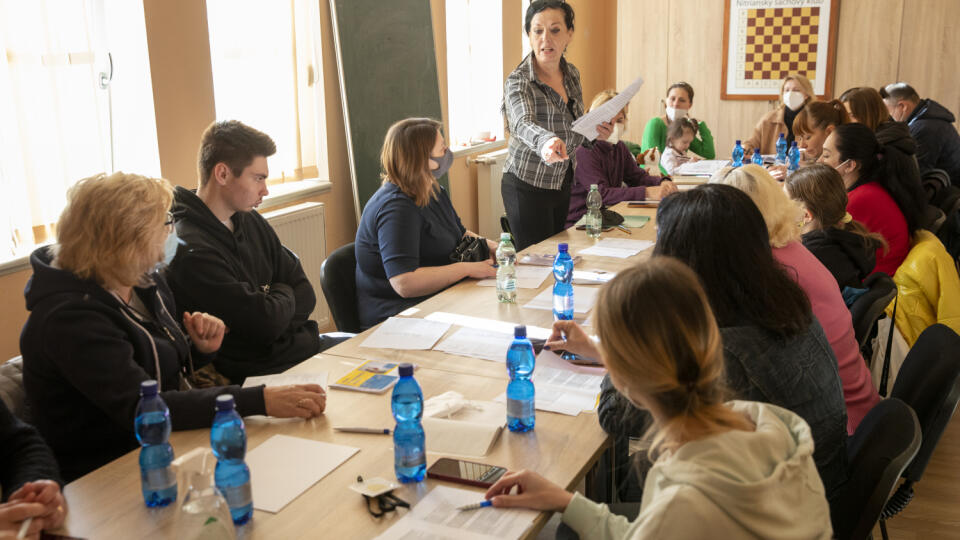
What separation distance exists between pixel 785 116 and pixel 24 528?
5906mm

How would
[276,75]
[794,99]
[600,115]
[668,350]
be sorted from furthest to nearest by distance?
[794,99], [276,75], [600,115], [668,350]

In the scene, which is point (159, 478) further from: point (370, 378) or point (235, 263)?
point (235, 263)

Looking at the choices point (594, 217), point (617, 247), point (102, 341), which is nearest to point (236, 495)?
point (102, 341)

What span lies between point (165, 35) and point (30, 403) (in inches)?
81.5

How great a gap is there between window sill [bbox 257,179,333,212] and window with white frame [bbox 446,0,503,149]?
1.63m

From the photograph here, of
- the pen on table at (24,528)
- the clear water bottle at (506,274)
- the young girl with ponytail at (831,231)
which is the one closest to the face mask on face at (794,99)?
the young girl with ponytail at (831,231)

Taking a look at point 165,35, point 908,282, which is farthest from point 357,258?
point 908,282

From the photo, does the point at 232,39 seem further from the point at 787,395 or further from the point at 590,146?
the point at 787,395

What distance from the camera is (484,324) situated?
2.57 m

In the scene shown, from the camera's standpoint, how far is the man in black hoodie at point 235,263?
2508 mm

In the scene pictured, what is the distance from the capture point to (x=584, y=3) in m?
8.11

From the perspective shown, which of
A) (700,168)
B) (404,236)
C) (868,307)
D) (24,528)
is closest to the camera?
(24,528)

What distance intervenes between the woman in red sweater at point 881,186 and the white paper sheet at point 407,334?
209 cm

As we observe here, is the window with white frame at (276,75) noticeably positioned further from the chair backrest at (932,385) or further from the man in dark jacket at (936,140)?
the man in dark jacket at (936,140)
